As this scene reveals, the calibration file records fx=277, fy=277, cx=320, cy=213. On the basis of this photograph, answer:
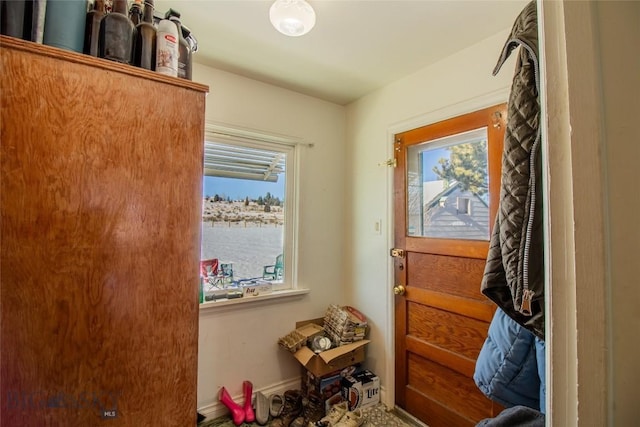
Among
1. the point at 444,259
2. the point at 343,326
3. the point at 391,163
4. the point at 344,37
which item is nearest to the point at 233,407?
the point at 343,326

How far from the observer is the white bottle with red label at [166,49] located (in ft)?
3.41

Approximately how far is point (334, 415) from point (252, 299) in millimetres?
941

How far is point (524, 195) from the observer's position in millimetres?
644

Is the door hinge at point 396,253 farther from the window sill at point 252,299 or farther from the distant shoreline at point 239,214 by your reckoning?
the distant shoreline at point 239,214

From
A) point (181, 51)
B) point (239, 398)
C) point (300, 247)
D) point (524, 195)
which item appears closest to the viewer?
point (524, 195)

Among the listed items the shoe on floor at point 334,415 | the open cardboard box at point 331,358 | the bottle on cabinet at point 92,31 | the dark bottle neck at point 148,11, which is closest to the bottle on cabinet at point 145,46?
the dark bottle neck at point 148,11

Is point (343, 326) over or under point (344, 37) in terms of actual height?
under

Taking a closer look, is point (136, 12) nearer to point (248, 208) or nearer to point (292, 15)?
point (292, 15)

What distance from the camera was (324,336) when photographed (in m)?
2.15

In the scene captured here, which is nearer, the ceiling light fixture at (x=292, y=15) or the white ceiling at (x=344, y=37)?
the ceiling light fixture at (x=292, y=15)

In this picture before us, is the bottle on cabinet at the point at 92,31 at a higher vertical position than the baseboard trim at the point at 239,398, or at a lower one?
higher

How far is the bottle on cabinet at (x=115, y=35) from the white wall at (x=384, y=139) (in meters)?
1.68

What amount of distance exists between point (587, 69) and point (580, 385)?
0.47 metres

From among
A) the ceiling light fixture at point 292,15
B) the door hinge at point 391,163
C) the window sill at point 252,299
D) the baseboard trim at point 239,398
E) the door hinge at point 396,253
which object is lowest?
the baseboard trim at point 239,398
